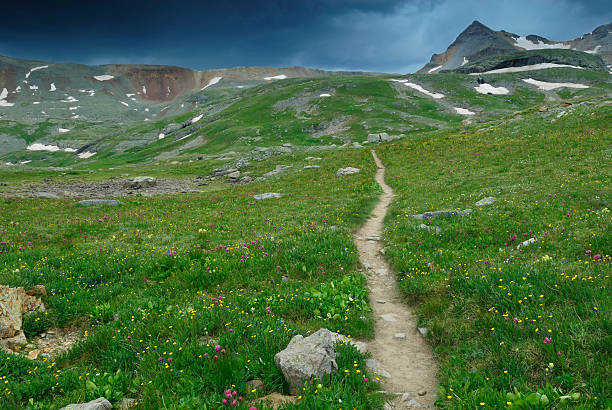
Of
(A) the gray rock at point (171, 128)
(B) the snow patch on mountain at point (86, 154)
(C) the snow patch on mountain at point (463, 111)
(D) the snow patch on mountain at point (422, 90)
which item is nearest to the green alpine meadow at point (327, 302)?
(C) the snow patch on mountain at point (463, 111)

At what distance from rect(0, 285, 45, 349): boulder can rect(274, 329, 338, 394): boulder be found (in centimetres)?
607

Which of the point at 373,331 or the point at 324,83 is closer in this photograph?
the point at 373,331

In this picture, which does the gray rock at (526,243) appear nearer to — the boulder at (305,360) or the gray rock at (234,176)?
the boulder at (305,360)

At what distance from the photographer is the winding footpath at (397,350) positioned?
562 cm

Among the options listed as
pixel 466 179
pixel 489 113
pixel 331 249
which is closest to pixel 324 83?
Result: pixel 489 113

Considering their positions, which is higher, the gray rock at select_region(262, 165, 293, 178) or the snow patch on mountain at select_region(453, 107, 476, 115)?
the snow patch on mountain at select_region(453, 107, 476, 115)

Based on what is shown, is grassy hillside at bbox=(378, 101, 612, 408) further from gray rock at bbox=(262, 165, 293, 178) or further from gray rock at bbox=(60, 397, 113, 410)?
gray rock at bbox=(262, 165, 293, 178)

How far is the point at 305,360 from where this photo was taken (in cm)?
547

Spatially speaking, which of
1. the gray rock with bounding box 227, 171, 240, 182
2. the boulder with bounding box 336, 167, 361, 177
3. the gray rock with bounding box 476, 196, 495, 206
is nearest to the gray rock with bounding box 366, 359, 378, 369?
the gray rock with bounding box 476, 196, 495, 206

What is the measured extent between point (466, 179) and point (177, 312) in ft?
76.9

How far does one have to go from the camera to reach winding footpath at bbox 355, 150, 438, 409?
18.4 ft

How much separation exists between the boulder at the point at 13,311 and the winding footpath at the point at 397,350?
7887 millimetres

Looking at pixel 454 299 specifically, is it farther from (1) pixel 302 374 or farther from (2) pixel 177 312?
(2) pixel 177 312

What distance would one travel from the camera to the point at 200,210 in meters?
23.0
